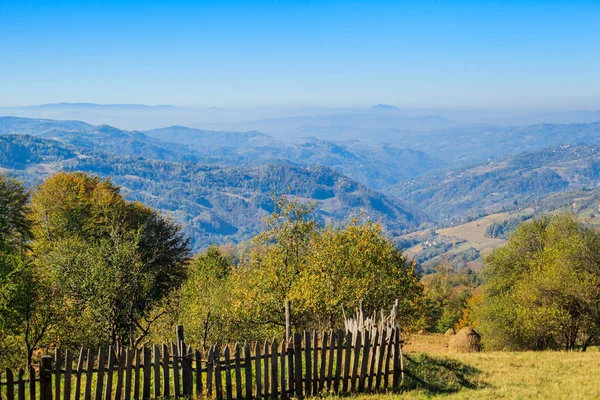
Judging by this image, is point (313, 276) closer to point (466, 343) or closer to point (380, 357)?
point (380, 357)

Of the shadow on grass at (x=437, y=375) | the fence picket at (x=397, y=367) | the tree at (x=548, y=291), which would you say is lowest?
the tree at (x=548, y=291)

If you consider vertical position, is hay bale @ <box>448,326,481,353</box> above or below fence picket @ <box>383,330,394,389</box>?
below

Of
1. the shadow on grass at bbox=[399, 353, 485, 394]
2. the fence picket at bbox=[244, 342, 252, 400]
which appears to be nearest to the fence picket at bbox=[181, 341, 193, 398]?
the fence picket at bbox=[244, 342, 252, 400]

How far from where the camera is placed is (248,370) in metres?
13.8

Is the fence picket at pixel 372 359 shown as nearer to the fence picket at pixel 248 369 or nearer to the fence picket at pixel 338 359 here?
the fence picket at pixel 338 359

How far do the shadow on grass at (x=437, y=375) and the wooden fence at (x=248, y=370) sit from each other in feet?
3.00

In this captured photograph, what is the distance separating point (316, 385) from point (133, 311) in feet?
59.9

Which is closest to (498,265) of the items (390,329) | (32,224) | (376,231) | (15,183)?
(376,231)

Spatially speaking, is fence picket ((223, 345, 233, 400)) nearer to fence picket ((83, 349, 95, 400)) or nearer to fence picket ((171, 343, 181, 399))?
fence picket ((171, 343, 181, 399))

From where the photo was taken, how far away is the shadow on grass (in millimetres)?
16031

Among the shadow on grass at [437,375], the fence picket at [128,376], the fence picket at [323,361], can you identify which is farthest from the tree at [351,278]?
the fence picket at [128,376]

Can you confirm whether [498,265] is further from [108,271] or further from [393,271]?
[108,271]

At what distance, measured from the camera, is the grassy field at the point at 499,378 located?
49.7ft

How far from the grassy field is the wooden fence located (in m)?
0.89
